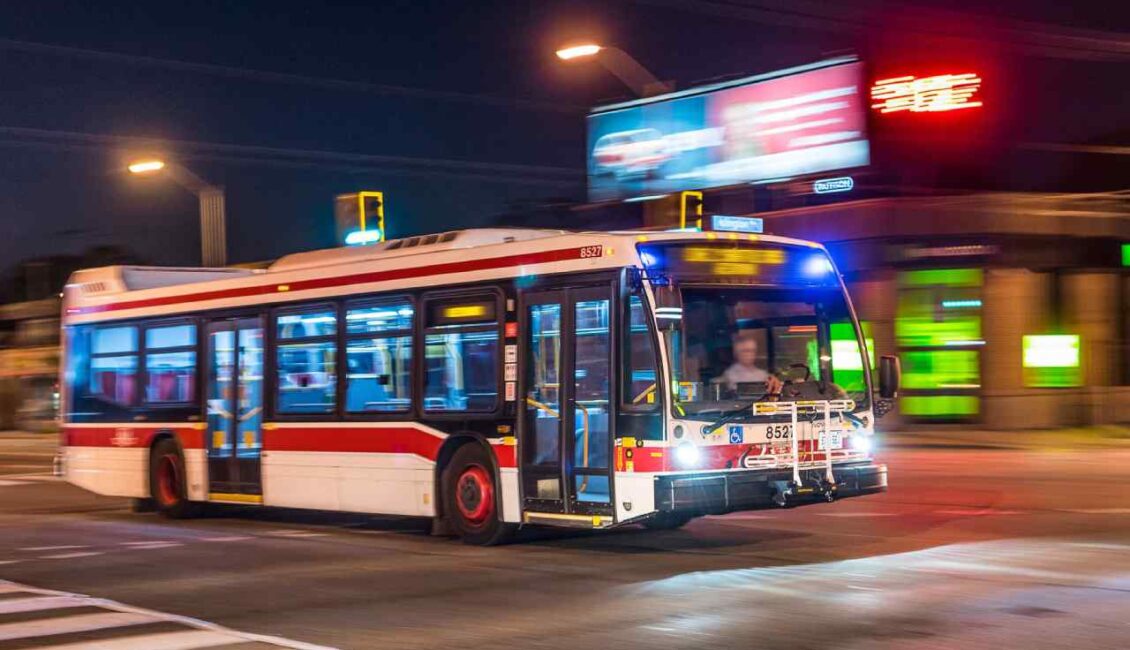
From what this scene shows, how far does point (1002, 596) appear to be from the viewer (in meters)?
9.67

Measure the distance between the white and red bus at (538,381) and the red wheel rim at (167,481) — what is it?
0.71 m

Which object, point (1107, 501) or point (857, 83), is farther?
point (857, 83)

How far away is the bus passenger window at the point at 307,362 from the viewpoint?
15.5 metres

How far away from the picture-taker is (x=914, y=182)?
34.9 m

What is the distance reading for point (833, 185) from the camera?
3428cm

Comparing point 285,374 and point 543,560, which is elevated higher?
point 285,374

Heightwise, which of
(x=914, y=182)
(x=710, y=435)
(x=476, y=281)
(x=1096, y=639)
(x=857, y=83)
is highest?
(x=857, y=83)

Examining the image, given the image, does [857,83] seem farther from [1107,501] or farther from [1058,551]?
[1058,551]

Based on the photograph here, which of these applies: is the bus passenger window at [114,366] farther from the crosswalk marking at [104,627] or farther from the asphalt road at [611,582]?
the crosswalk marking at [104,627]

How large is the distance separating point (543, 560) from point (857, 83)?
78.5 feet

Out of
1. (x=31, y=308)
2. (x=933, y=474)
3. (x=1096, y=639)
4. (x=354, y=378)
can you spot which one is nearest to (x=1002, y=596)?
(x=1096, y=639)

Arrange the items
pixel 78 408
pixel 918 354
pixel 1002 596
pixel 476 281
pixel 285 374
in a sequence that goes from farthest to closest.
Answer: pixel 918 354, pixel 78 408, pixel 285 374, pixel 476 281, pixel 1002 596

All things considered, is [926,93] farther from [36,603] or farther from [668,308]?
[36,603]

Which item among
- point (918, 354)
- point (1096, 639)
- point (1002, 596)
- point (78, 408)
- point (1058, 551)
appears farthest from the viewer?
point (918, 354)
